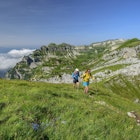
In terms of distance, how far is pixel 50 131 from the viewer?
933 cm

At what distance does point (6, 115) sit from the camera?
10328 mm

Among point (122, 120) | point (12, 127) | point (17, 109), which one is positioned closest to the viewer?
point (12, 127)

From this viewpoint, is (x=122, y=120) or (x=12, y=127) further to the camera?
(x=122, y=120)

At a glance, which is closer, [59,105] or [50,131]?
[50,131]

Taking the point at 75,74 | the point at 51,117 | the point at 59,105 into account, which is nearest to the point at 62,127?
the point at 51,117

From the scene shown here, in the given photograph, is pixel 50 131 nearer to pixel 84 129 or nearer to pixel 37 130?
pixel 37 130

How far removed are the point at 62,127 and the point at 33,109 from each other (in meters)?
2.29

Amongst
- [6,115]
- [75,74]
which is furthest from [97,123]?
[75,74]

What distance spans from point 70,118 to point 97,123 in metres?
1.30

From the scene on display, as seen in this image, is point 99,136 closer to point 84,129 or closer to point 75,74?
point 84,129

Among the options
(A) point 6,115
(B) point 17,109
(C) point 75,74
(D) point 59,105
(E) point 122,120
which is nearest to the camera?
(A) point 6,115

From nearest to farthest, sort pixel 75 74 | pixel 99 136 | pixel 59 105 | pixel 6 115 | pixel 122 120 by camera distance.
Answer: pixel 99 136
pixel 6 115
pixel 122 120
pixel 59 105
pixel 75 74

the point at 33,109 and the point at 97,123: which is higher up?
the point at 33,109

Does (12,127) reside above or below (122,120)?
above
